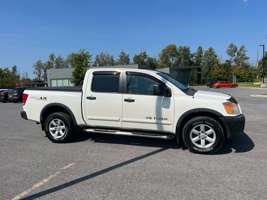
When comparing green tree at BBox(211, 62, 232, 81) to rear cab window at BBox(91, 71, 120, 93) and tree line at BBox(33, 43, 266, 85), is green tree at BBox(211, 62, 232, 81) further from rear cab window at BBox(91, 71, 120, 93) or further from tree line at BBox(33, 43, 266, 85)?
rear cab window at BBox(91, 71, 120, 93)

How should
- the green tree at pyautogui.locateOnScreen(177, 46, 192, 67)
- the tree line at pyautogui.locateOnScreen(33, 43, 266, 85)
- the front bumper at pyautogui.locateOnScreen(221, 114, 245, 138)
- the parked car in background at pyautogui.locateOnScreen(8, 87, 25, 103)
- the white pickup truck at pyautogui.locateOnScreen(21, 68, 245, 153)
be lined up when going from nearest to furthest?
the front bumper at pyautogui.locateOnScreen(221, 114, 245, 138), the white pickup truck at pyautogui.locateOnScreen(21, 68, 245, 153), the parked car in background at pyautogui.locateOnScreen(8, 87, 25, 103), the tree line at pyautogui.locateOnScreen(33, 43, 266, 85), the green tree at pyautogui.locateOnScreen(177, 46, 192, 67)

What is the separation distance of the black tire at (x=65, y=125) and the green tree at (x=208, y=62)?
7421cm

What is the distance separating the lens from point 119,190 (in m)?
3.73

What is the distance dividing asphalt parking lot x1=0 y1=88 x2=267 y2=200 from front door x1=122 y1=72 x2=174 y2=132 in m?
0.60

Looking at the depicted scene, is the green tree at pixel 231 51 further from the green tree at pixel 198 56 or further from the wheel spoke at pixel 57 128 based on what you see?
the wheel spoke at pixel 57 128

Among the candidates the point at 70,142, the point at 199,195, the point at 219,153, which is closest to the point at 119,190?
the point at 199,195

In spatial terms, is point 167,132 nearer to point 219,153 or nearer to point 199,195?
point 219,153

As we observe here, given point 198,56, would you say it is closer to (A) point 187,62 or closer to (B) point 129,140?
(A) point 187,62

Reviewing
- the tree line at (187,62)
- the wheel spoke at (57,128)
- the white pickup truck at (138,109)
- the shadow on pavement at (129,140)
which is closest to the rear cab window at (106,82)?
the white pickup truck at (138,109)

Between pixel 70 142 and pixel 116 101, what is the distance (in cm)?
181

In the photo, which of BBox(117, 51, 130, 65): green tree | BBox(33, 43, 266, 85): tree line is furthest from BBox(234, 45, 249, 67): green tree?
BBox(117, 51, 130, 65): green tree

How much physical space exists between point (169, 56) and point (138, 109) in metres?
93.4

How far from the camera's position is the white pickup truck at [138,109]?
17.7ft

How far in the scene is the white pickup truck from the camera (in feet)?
17.7
